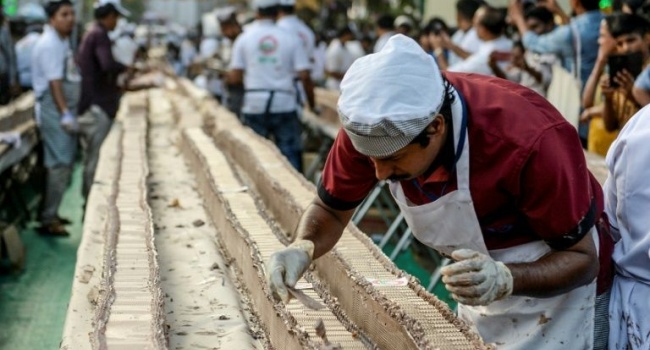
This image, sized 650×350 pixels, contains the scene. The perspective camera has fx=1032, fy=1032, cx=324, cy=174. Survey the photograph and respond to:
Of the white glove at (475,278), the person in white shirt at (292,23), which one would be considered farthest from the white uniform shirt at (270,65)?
the white glove at (475,278)

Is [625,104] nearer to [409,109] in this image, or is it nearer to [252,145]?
[252,145]

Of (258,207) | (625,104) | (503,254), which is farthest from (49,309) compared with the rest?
(503,254)

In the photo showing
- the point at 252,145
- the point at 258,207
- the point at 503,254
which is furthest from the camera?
the point at 252,145

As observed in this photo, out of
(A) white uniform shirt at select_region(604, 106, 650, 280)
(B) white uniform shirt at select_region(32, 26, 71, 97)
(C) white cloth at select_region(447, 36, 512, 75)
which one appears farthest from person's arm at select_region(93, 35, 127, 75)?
(A) white uniform shirt at select_region(604, 106, 650, 280)

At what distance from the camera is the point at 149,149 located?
27.2 feet

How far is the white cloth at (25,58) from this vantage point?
11883 millimetres

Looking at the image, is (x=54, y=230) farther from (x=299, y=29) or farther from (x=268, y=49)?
(x=299, y=29)

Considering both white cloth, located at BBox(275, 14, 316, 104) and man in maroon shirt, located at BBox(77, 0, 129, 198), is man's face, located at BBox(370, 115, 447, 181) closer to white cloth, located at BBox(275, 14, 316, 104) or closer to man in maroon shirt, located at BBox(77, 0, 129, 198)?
man in maroon shirt, located at BBox(77, 0, 129, 198)

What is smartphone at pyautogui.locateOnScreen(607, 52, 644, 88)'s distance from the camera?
18.1 feet

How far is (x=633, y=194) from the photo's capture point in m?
2.97

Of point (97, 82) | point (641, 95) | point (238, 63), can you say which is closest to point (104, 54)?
point (97, 82)

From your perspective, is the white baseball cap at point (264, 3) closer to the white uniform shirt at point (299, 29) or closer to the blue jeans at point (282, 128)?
the blue jeans at point (282, 128)

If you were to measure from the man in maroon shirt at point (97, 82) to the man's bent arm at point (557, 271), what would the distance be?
21.9 ft

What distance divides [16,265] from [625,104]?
4411 millimetres
